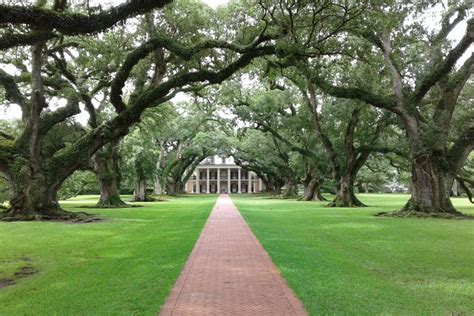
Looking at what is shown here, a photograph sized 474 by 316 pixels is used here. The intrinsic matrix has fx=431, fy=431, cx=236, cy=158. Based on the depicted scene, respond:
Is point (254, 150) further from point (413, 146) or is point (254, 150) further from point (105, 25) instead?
point (105, 25)

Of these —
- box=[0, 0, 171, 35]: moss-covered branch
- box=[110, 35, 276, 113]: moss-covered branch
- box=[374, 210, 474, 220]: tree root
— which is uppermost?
box=[110, 35, 276, 113]: moss-covered branch

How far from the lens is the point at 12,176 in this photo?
20.0 m

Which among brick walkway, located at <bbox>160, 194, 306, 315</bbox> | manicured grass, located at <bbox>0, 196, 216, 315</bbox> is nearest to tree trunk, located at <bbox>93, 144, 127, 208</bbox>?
manicured grass, located at <bbox>0, 196, 216, 315</bbox>

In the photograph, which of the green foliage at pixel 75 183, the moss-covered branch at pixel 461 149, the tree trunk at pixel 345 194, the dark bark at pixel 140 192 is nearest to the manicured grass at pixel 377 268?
the moss-covered branch at pixel 461 149

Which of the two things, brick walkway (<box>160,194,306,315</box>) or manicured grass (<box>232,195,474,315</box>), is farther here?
manicured grass (<box>232,195,474,315</box>)

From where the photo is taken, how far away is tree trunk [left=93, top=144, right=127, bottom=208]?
31.5 m

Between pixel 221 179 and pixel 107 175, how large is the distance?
233 ft

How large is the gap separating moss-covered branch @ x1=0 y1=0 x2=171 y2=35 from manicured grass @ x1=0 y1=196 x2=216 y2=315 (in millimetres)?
4176

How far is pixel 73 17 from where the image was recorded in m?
6.95

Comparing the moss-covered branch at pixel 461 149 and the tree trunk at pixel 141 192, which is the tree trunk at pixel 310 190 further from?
the moss-covered branch at pixel 461 149

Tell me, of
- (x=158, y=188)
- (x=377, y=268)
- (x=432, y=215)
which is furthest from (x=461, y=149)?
(x=158, y=188)

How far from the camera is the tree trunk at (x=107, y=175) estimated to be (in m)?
31.5

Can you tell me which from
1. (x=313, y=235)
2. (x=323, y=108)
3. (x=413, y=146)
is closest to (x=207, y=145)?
(x=323, y=108)

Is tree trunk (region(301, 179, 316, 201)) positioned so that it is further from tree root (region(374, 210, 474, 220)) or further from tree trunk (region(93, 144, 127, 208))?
tree root (region(374, 210, 474, 220))
